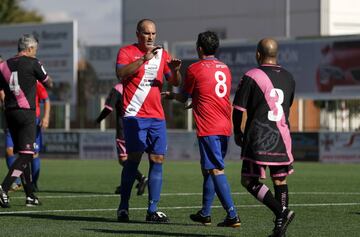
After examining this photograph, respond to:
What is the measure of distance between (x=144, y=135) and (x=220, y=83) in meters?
1.15

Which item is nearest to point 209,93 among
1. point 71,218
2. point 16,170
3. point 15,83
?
point 71,218

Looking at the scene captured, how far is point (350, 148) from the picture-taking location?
108 ft

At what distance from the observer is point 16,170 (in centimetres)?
1431

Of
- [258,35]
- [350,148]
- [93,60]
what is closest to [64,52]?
[93,60]

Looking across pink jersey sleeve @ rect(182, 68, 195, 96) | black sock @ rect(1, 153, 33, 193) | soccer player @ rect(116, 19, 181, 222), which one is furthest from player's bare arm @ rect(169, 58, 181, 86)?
black sock @ rect(1, 153, 33, 193)

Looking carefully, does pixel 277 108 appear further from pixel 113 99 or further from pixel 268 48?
pixel 113 99

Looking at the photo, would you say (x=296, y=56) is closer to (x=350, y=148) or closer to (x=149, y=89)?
(x=350, y=148)

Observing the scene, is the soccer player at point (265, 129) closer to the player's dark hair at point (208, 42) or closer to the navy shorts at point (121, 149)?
the player's dark hair at point (208, 42)

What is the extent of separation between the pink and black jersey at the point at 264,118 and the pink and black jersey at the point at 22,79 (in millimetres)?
4468

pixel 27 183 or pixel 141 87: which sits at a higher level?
pixel 141 87

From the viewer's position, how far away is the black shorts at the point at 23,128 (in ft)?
47.6

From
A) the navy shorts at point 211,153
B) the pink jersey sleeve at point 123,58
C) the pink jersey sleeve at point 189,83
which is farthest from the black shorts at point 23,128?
the navy shorts at point 211,153

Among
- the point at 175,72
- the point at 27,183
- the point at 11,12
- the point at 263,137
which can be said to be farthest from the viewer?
the point at 11,12

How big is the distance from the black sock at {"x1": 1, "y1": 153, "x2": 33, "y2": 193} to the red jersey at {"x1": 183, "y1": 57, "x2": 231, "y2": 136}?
3176 mm
